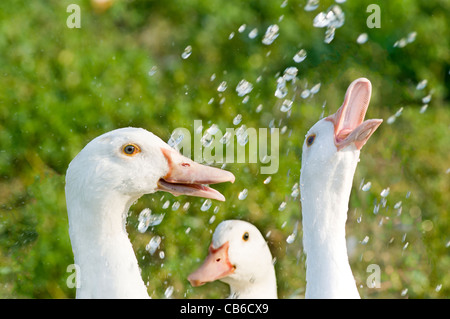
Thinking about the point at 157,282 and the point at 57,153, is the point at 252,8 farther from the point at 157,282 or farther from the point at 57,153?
the point at 157,282

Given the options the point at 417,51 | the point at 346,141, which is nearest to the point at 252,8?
the point at 417,51

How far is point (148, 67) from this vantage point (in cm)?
481

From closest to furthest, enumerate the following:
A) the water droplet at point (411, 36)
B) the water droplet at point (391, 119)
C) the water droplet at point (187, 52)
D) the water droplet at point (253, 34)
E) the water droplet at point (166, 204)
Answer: the water droplet at point (166, 204), the water droplet at point (187, 52), the water droplet at point (253, 34), the water droplet at point (391, 119), the water droplet at point (411, 36)

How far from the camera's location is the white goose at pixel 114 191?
2467 millimetres

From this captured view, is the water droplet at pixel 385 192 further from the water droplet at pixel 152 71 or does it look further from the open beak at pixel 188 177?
the open beak at pixel 188 177

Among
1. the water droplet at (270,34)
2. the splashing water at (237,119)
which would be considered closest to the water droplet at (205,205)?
the splashing water at (237,119)

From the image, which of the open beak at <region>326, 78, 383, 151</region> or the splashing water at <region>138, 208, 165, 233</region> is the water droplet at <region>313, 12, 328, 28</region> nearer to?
the splashing water at <region>138, 208, 165, 233</region>

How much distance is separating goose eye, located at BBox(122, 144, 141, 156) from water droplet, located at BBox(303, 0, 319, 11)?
2.81 m

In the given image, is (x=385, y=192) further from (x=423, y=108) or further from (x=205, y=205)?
(x=205, y=205)

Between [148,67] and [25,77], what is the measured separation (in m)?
0.80

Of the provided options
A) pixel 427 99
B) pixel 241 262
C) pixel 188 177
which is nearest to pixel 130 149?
pixel 188 177

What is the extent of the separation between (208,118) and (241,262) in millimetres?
1231

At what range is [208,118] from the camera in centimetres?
475

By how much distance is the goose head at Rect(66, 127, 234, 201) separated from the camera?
251 cm
